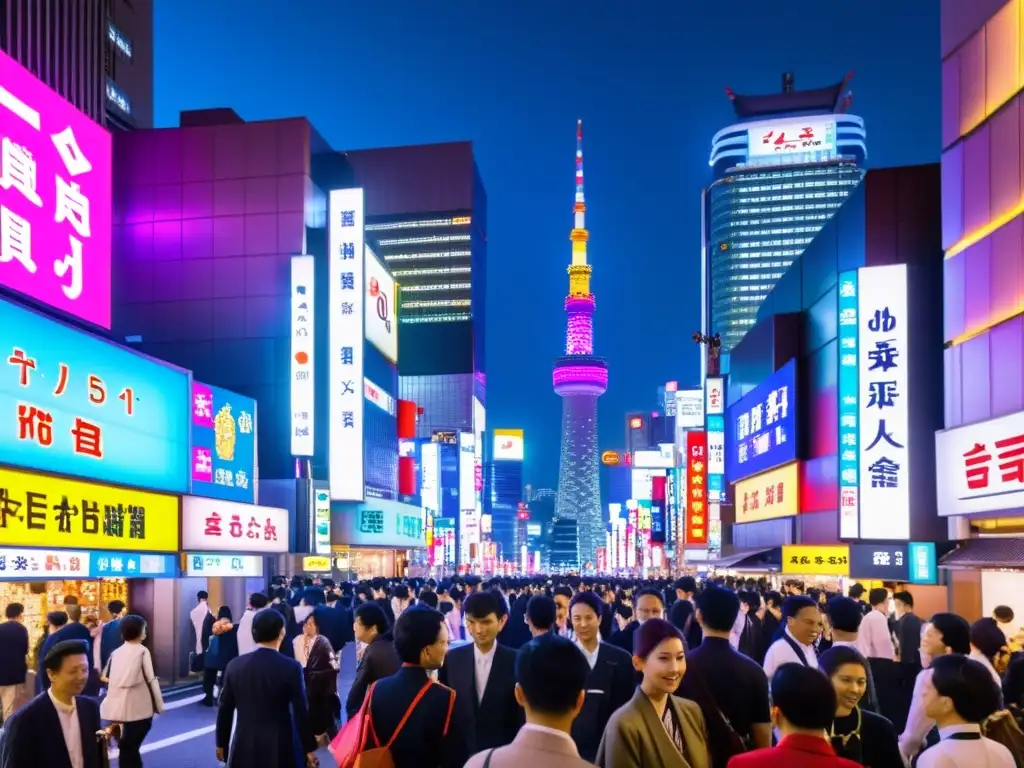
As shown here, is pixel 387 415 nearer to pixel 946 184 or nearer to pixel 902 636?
pixel 946 184

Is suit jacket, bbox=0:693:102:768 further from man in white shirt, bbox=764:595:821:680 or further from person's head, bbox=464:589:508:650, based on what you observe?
man in white shirt, bbox=764:595:821:680

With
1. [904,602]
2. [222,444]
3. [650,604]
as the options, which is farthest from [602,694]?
[222,444]

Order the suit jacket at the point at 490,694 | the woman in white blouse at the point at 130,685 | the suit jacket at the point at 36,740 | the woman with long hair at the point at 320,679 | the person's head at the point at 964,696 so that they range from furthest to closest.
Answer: the woman with long hair at the point at 320,679 < the woman in white blouse at the point at 130,685 < the suit jacket at the point at 490,694 < the suit jacket at the point at 36,740 < the person's head at the point at 964,696

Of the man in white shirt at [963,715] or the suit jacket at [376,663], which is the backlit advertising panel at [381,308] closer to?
the suit jacket at [376,663]

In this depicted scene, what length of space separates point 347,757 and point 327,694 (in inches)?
203

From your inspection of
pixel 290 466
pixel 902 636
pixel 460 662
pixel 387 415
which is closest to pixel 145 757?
pixel 460 662

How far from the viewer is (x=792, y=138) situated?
164000 mm

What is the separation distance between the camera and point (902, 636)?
14586 mm

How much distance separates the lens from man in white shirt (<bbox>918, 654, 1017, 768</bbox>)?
4.18 meters


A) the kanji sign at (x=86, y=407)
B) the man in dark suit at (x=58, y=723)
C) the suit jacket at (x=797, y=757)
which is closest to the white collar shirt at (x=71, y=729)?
the man in dark suit at (x=58, y=723)

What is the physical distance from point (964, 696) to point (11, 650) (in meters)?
10.3

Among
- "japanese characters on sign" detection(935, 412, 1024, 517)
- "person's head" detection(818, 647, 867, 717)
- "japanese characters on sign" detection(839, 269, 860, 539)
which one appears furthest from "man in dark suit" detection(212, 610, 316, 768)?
"japanese characters on sign" detection(839, 269, 860, 539)

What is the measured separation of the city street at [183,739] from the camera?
11664 millimetres

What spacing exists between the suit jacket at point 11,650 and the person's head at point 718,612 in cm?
862
